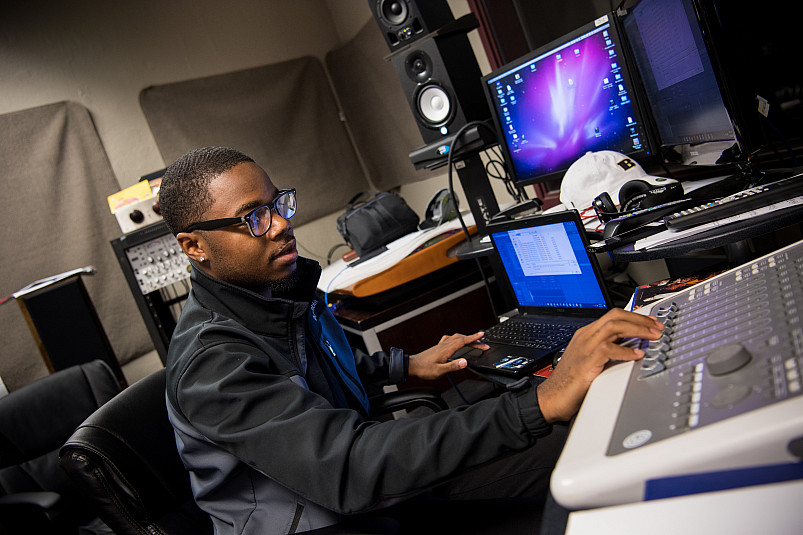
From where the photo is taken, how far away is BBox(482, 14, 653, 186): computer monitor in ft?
5.11

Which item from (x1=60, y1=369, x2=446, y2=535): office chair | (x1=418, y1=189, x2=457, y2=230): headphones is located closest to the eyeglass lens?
(x1=60, y1=369, x2=446, y2=535): office chair

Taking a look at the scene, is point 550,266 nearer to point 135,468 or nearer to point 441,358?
point 441,358

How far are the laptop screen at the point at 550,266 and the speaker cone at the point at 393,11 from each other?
0.99 meters

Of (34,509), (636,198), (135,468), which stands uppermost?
(636,198)

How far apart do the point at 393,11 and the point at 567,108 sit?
783 millimetres

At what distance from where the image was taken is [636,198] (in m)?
1.35

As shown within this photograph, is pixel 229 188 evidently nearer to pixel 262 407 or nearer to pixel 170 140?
pixel 262 407

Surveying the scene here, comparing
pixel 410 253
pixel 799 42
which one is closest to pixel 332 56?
pixel 410 253

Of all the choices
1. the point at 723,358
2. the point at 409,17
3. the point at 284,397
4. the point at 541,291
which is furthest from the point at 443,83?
the point at 723,358

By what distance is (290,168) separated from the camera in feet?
14.8

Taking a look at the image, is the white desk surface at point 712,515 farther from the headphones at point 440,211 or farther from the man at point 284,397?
the headphones at point 440,211

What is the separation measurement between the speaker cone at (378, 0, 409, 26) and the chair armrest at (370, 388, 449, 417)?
1.29 meters

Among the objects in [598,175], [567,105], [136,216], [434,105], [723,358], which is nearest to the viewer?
[723,358]

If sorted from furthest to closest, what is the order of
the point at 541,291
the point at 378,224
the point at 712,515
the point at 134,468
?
1. the point at 378,224
2. the point at 541,291
3. the point at 134,468
4. the point at 712,515
